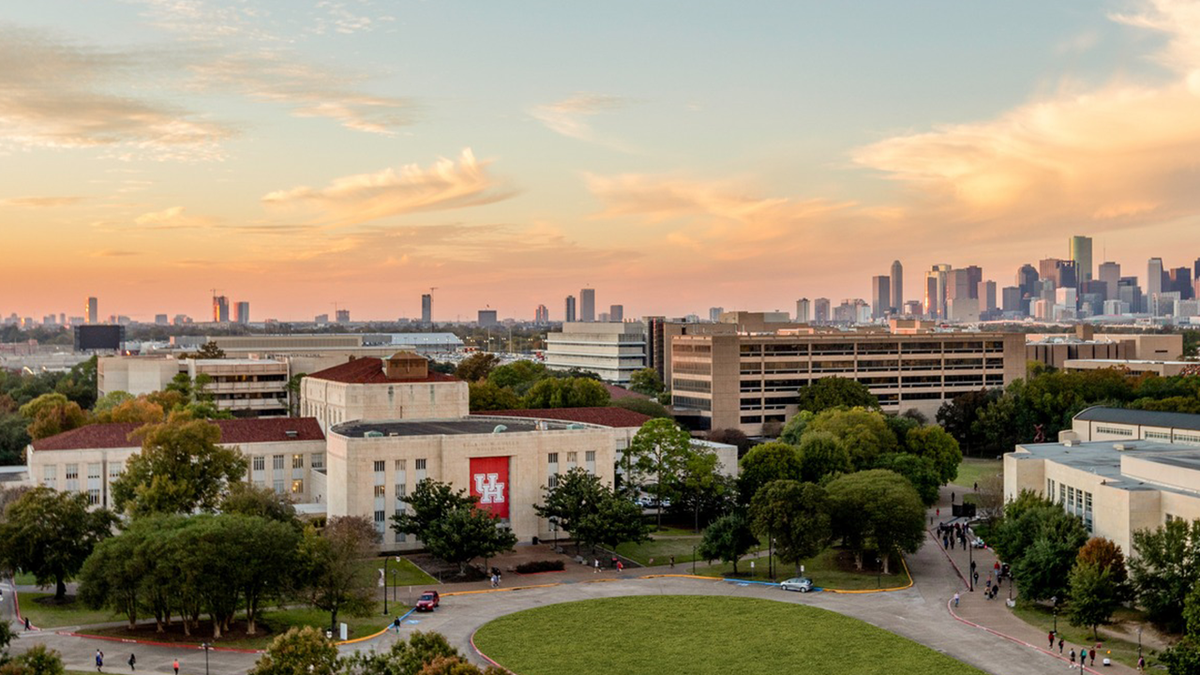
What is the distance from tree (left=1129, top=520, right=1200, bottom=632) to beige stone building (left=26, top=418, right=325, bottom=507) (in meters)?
65.3

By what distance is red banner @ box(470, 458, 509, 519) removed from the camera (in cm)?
9119

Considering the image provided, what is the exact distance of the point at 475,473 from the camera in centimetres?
9131

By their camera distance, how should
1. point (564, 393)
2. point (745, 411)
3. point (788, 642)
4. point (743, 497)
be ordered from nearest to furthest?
point (788, 642) → point (743, 497) → point (564, 393) → point (745, 411)

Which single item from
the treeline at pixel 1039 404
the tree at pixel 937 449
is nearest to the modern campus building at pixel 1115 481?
the tree at pixel 937 449

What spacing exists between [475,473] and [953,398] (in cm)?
10033

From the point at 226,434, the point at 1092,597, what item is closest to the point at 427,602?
the point at 1092,597

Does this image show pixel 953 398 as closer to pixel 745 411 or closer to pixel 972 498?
pixel 745 411

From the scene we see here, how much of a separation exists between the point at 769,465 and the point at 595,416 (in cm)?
2183

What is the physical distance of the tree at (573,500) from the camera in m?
86.2

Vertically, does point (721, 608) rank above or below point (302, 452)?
below

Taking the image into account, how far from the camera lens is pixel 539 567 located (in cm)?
8325

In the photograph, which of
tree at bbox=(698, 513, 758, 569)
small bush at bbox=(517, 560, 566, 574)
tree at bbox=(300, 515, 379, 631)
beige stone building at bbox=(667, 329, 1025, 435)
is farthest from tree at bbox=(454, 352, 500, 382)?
tree at bbox=(300, 515, 379, 631)

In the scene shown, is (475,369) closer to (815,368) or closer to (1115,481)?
(815,368)

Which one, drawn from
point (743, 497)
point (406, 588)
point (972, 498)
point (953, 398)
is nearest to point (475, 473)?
point (406, 588)
